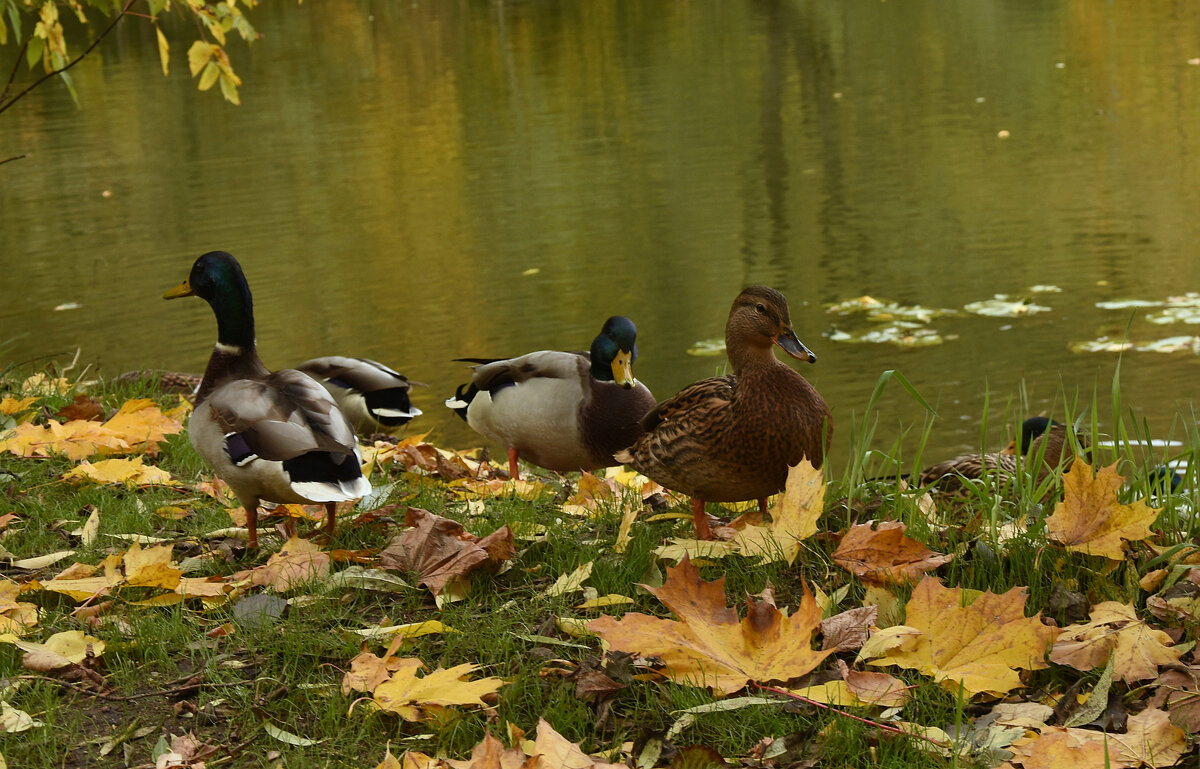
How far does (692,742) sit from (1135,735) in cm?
73

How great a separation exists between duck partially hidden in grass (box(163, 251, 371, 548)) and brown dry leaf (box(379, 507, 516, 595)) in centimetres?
20

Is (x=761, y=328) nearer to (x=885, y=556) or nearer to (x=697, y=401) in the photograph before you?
(x=697, y=401)

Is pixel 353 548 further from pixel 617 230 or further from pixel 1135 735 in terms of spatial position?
Answer: pixel 617 230

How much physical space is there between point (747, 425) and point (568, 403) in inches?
75.7

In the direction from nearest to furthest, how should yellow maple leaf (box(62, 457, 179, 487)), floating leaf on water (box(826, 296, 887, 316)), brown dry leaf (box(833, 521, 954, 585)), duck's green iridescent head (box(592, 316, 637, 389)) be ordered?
brown dry leaf (box(833, 521, 954, 585)), yellow maple leaf (box(62, 457, 179, 487)), duck's green iridescent head (box(592, 316, 637, 389)), floating leaf on water (box(826, 296, 887, 316))

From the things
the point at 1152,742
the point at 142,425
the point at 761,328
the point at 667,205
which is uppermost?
the point at 761,328

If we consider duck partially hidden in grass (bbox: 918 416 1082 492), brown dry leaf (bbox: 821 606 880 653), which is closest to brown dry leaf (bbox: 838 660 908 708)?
brown dry leaf (bbox: 821 606 880 653)

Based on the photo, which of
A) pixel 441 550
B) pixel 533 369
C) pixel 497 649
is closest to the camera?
pixel 497 649

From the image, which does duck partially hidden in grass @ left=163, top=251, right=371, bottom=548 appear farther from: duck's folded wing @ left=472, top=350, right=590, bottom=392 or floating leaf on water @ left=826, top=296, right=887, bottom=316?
floating leaf on water @ left=826, top=296, right=887, bottom=316

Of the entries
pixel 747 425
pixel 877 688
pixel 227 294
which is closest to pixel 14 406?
pixel 227 294

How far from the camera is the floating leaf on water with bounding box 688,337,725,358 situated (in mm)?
7871

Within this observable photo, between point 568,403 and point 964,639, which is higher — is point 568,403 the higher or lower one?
the lower one

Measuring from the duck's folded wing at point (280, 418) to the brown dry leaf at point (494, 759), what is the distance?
4.01 feet

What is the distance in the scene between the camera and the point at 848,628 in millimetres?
Answer: 2453
